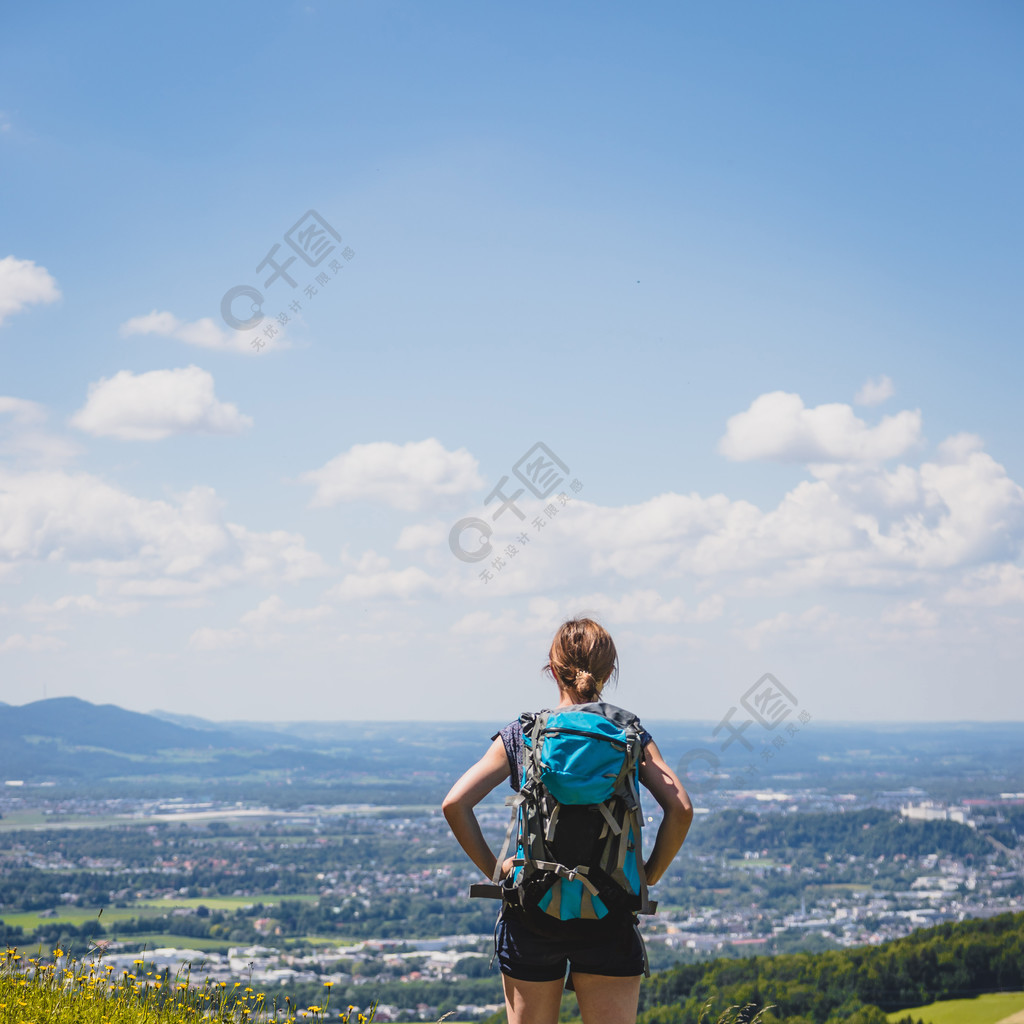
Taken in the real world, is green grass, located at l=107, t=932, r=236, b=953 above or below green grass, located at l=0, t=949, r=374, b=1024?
below

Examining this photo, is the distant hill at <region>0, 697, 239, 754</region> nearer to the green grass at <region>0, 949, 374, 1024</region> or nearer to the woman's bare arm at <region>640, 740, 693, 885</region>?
the green grass at <region>0, 949, 374, 1024</region>

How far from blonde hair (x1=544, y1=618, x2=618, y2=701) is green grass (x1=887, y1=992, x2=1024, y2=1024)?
24312 mm

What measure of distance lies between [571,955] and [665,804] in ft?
1.79

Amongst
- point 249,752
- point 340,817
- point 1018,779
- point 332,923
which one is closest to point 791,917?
point 332,923

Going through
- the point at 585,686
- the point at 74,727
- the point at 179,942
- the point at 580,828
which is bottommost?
the point at 179,942

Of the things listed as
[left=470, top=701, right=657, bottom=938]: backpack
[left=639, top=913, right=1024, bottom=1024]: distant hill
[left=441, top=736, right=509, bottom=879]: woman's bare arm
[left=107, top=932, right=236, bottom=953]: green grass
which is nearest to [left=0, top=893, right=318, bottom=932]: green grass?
[left=107, top=932, right=236, bottom=953]: green grass

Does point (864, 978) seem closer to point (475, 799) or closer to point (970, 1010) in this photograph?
point (970, 1010)

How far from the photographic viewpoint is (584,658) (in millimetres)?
3215

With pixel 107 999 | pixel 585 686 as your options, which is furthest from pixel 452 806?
pixel 107 999

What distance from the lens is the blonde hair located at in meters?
3.21

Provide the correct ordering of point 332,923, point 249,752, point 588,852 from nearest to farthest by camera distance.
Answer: point 588,852
point 332,923
point 249,752

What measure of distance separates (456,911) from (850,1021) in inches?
2280

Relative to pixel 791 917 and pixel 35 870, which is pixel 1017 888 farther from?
pixel 35 870

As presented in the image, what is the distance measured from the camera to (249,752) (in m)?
198
